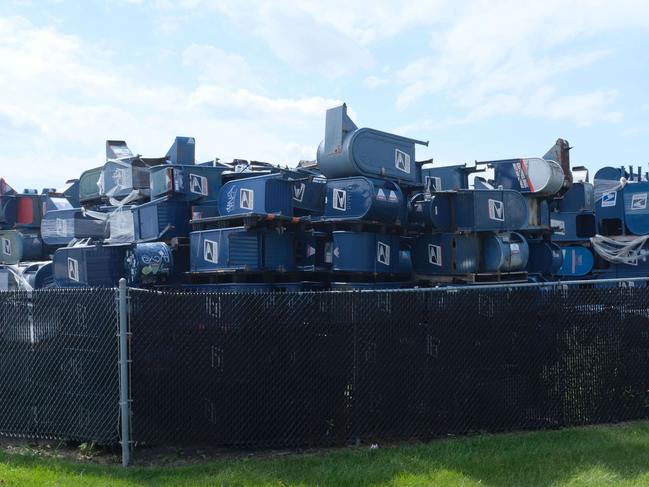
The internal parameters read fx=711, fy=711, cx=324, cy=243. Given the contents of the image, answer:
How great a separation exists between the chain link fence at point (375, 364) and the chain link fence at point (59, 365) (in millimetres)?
353

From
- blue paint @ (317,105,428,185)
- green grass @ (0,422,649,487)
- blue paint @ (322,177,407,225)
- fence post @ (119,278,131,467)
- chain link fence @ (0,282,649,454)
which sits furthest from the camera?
blue paint @ (317,105,428,185)

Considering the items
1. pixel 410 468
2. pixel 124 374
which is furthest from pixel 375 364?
pixel 124 374

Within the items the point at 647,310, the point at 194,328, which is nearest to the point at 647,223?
the point at 647,310

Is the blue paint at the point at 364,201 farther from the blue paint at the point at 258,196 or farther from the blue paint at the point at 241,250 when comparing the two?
the blue paint at the point at 241,250

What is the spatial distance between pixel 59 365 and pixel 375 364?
3.31 m

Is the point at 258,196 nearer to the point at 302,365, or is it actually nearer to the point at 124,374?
the point at 302,365

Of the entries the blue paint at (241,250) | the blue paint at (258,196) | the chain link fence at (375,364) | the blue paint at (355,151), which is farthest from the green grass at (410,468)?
the blue paint at (355,151)

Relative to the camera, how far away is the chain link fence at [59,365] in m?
7.11

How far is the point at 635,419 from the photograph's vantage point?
28.0 feet

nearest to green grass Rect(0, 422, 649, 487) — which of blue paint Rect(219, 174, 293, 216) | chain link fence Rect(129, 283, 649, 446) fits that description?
chain link fence Rect(129, 283, 649, 446)

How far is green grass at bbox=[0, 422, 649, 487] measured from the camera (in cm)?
634

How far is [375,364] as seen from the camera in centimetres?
755

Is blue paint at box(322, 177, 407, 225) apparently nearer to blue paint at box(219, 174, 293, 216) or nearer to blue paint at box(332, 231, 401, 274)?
blue paint at box(332, 231, 401, 274)

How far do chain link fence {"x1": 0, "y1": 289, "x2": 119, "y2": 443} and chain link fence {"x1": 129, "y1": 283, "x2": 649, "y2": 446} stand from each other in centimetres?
35
